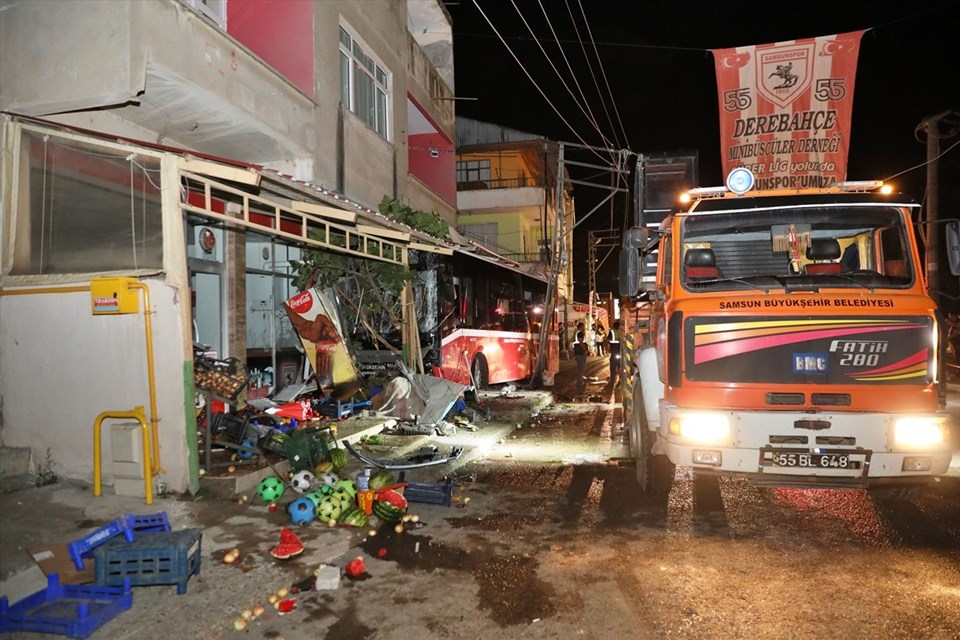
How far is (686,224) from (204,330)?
8.10 meters

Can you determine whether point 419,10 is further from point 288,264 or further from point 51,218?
point 51,218

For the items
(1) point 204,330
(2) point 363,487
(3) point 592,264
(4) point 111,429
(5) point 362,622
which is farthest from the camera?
(3) point 592,264

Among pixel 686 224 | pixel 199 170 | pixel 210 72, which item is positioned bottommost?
pixel 686 224

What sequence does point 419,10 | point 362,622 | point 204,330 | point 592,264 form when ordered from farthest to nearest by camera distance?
point 592,264 → point 419,10 → point 204,330 → point 362,622

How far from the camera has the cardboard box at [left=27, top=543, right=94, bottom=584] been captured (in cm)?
400

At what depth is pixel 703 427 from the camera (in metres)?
4.85

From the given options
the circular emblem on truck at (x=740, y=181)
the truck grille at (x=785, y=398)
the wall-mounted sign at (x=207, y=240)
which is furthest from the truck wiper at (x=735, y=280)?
the wall-mounted sign at (x=207, y=240)

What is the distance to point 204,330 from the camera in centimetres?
1006

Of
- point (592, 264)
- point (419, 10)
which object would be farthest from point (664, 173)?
point (592, 264)

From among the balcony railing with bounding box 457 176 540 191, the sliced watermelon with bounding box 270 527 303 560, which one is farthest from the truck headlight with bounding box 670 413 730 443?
the balcony railing with bounding box 457 176 540 191

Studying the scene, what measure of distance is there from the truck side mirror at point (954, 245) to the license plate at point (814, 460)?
222 centimetres

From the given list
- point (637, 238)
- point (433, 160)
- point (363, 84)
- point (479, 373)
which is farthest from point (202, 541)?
point (433, 160)

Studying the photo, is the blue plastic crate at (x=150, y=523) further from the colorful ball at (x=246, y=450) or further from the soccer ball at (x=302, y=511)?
the colorful ball at (x=246, y=450)

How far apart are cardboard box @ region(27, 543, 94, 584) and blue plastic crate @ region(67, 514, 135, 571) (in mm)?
73
